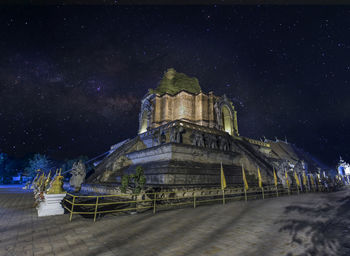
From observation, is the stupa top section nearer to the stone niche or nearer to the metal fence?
the stone niche

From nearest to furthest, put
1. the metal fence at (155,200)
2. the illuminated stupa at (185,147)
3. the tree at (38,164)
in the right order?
the metal fence at (155,200) → the illuminated stupa at (185,147) → the tree at (38,164)

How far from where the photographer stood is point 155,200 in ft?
28.8

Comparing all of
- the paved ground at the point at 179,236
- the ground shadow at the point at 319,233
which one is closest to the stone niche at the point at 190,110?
the ground shadow at the point at 319,233

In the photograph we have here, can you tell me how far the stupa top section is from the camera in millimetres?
33844

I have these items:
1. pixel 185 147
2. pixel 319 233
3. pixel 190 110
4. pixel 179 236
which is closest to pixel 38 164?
pixel 190 110

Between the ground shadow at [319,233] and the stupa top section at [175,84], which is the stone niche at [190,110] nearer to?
the stupa top section at [175,84]

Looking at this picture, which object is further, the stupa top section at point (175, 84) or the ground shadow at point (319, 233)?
the stupa top section at point (175, 84)

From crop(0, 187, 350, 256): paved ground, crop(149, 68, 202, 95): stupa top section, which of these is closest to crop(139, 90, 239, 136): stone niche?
crop(149, 68, 202, 95): stupa top section

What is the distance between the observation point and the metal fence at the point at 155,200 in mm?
8484

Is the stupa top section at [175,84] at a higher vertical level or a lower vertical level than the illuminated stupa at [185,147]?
higher

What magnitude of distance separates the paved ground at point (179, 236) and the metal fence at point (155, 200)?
1.11 meters

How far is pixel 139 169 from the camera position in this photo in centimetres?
962

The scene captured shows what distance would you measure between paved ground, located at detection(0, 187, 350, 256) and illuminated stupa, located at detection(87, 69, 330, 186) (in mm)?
6775

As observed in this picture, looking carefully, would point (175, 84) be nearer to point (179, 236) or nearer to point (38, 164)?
point (179, 236)
